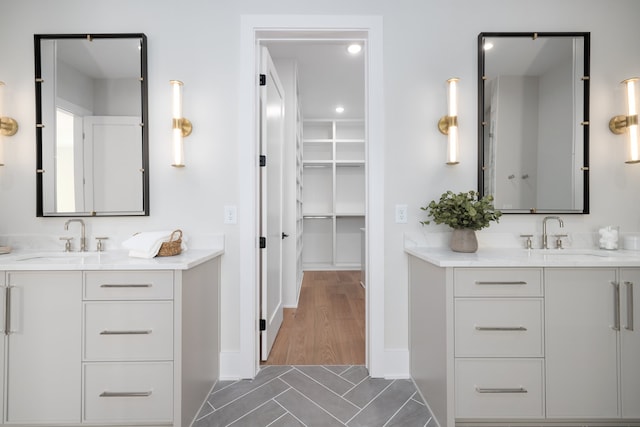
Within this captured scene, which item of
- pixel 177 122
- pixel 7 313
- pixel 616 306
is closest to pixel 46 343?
pixel 7 313

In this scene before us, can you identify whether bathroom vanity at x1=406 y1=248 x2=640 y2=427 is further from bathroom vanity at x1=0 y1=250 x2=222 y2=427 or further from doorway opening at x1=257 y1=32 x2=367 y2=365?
bathroom vanity at x1=0 y1=250 x2=222 y2=427

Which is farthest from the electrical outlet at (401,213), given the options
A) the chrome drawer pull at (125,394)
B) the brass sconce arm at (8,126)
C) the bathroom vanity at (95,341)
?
the brass sconce arm at (8,126)

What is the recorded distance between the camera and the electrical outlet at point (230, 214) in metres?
1.93

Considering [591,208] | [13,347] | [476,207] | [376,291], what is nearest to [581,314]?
[476,207]

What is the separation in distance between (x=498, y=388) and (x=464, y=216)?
2.86 ft

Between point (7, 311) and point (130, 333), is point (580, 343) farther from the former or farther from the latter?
point (7, 311)

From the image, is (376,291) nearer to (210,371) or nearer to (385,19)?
(210,371)

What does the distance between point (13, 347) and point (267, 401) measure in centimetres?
128

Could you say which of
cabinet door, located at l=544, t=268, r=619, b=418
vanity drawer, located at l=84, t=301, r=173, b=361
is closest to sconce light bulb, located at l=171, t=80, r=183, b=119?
vanity drawer, located at l=84, t=301, r=173, b=361

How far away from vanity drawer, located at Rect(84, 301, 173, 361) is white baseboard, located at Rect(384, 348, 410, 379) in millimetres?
1308

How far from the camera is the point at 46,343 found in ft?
4.54

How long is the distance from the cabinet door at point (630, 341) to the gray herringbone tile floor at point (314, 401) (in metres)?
0.95

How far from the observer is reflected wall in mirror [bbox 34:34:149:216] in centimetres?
188

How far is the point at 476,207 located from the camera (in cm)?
167
